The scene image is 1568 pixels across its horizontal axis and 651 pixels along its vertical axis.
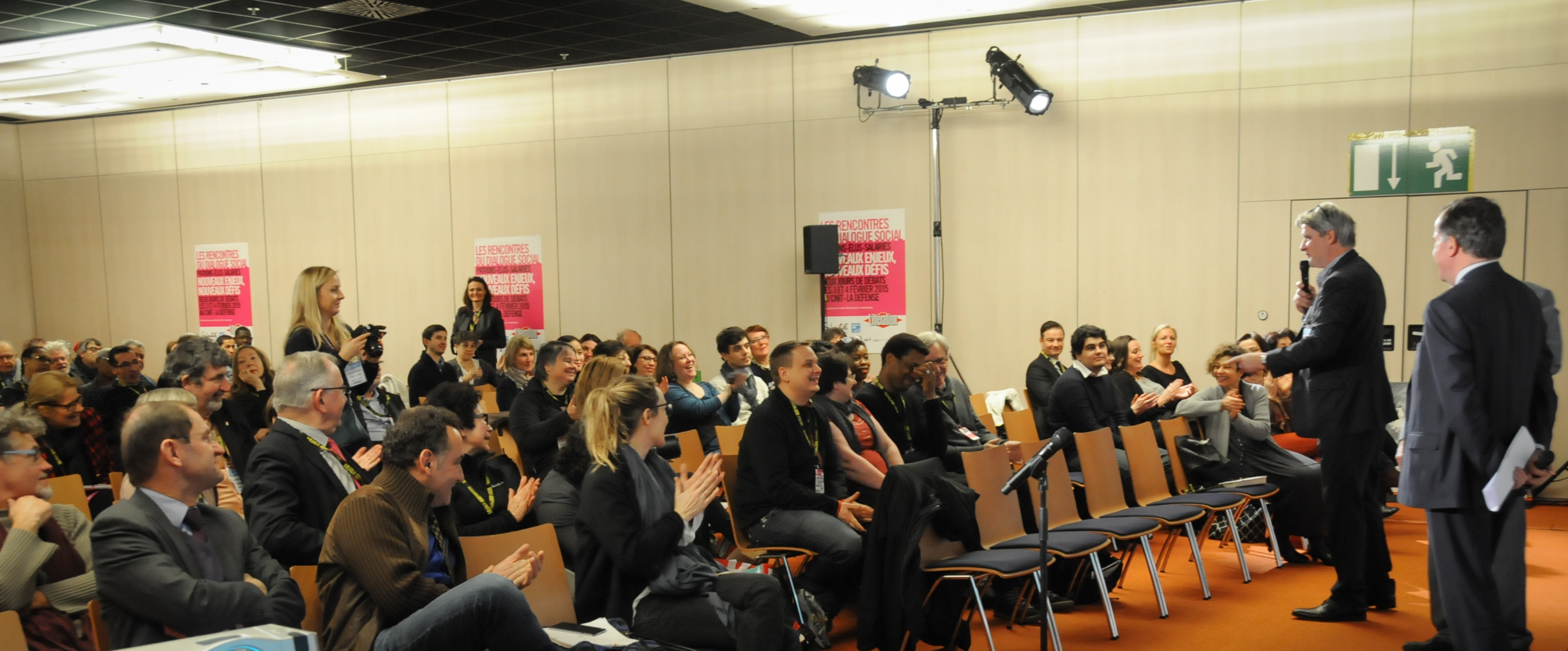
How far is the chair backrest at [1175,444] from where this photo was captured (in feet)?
19.6

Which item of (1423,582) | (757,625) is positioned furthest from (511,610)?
(1423,582)

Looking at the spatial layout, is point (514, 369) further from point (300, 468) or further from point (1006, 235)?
point (1006, 235)

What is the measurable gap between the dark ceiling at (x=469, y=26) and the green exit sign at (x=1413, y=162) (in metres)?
1.88

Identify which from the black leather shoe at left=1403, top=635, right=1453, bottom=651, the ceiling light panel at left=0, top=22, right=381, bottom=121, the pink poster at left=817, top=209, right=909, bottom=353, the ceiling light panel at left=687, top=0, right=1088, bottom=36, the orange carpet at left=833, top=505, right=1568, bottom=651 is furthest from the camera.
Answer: the pink poster at left=817, top=209, right=909, bottom=353

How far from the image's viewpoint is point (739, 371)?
7211 mm

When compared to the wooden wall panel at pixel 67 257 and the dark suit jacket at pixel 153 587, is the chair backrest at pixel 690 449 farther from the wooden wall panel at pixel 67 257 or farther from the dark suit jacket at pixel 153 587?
the wooden wall panel at pixel 67 257

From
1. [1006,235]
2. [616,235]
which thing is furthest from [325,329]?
[1006,235]

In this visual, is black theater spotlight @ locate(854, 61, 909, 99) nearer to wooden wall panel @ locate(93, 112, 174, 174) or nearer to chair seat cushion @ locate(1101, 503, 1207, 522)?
chair seat cushion @ locate(1101, 503, 1207, 522)

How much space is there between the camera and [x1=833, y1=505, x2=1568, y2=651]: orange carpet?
14.6 feet

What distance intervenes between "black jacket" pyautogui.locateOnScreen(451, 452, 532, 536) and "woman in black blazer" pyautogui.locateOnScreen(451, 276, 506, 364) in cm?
641

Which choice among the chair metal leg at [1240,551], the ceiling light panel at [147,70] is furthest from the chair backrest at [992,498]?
the ceiling light panel at [147,70]

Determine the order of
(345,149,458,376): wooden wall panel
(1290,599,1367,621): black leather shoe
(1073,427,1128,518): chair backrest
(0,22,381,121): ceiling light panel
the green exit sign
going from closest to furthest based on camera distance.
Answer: (1290,599,1367,621): black leather shoe → (1073,427,1128,518): chair backrest → the green exit sign → (0,22,381,121): ceiling light panel → (345,149,458,376): wooden wall panel

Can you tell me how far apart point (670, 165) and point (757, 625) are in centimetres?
751

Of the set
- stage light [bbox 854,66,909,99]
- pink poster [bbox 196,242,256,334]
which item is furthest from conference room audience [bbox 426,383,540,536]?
pink poster [bbox 196,242,256,334]
